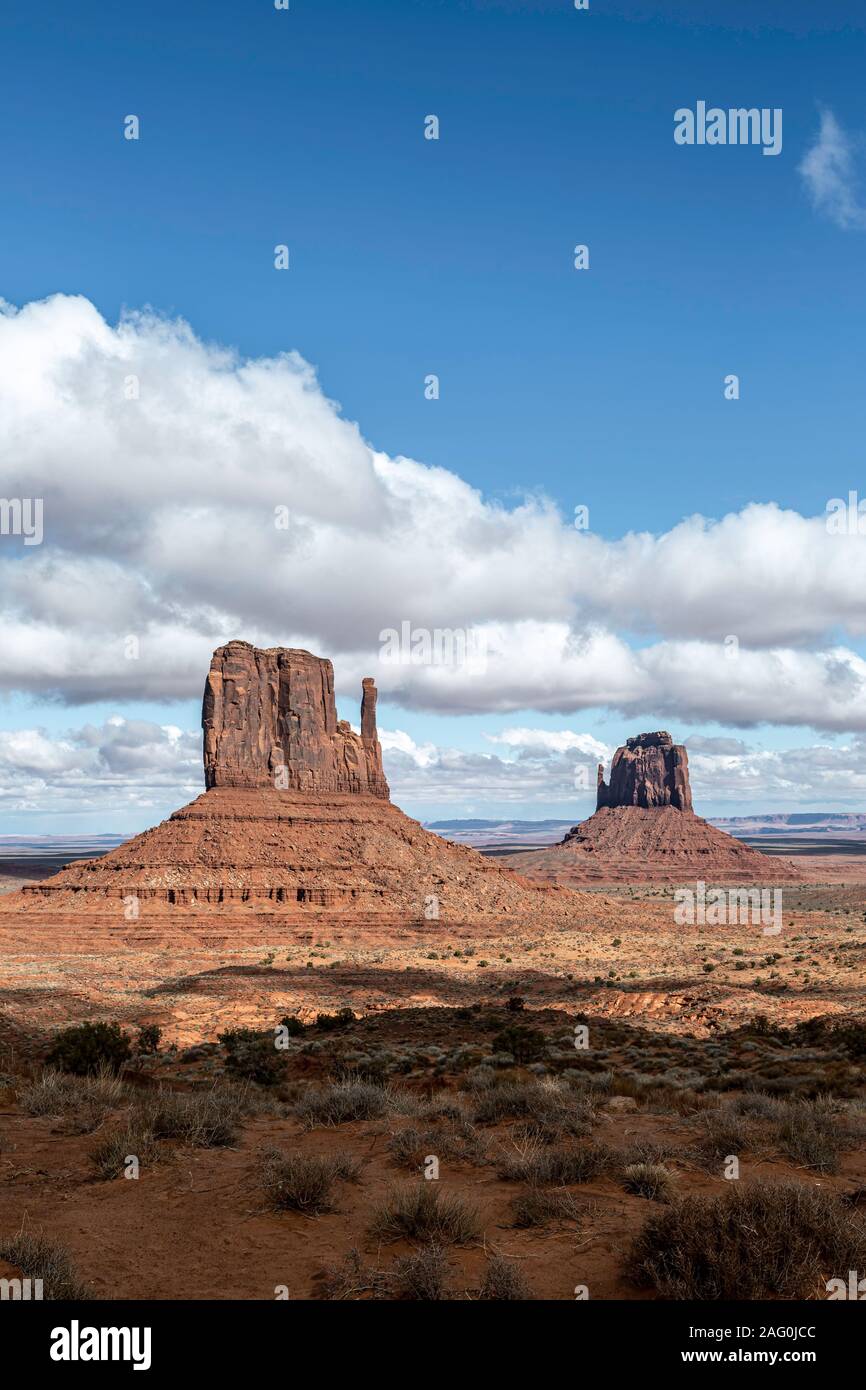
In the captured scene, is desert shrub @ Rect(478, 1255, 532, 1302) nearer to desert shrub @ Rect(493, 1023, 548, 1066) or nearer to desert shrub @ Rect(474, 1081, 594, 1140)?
desert shrub @ Rect(474, 1081, 594, 1140)

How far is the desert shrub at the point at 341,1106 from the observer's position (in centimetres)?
1228

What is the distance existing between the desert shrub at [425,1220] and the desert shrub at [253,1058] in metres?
8.47

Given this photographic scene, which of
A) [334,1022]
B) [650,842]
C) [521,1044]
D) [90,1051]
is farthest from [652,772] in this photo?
[90,1051]

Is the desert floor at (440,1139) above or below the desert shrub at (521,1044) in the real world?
above

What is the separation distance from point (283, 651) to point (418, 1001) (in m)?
69.4

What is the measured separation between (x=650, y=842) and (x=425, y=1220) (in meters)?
177

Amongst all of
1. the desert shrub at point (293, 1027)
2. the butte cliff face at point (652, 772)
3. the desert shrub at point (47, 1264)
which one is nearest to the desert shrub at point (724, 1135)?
the desert shrub at point (47, 1264)

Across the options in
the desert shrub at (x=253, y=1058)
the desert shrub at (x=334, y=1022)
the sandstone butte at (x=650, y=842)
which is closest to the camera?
the desert shrub at (x=253, y=1058)

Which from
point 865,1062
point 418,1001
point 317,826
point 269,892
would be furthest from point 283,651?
point 865,1062

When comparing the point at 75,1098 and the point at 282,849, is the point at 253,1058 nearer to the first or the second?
the point at 75,1098

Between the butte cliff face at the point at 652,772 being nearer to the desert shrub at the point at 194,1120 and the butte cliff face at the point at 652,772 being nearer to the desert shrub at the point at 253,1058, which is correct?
the desert shrub at the point at 253,1058

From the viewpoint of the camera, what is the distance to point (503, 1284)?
20.9ft

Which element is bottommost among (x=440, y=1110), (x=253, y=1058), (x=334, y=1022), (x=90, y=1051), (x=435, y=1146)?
(x=334, y=1022)
